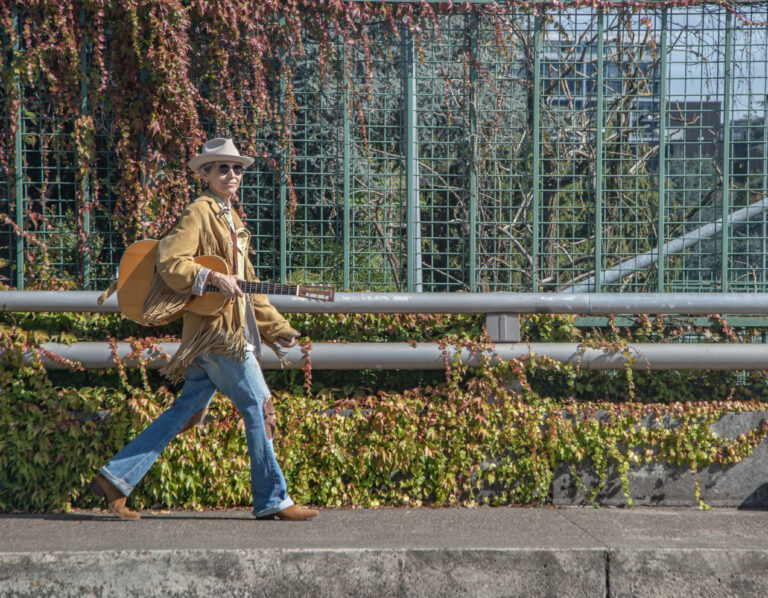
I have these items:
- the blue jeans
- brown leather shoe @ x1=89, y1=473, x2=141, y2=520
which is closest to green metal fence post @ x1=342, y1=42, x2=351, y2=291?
the blue jeans

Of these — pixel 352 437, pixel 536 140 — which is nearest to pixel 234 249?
pixel 352 437

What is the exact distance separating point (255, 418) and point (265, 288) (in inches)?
27.7

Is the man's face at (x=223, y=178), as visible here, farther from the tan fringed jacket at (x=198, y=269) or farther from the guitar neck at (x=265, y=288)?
the guitar neck at (x=265, y=288)

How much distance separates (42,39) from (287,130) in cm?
161

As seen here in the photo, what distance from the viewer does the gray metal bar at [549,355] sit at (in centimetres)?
543

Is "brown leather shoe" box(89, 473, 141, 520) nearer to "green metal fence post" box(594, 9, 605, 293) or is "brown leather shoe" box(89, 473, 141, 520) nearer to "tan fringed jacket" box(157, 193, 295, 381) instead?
"tan fringed jacket" box(157, 193, 295, 381)

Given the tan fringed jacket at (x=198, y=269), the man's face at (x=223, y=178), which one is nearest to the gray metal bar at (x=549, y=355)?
the tan fringed jacket at (x=198, y=269)

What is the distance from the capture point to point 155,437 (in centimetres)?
471

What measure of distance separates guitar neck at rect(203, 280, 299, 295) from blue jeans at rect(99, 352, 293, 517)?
1.18 ft

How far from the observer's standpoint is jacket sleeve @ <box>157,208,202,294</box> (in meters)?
4.48

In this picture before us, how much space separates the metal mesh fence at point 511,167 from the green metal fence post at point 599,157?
1cm

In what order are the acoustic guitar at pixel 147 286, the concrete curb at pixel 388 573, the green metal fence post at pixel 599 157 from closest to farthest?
the concrete curb at pixel 388 573
the acoustic guitar at pixel 147 286
the green metal fence post at pixel 599 157

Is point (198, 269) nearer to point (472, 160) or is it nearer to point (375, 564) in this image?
point (375, 564)

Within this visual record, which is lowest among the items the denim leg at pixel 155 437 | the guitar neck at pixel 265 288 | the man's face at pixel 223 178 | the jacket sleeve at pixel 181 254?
the denim leg at pixel 155 437
